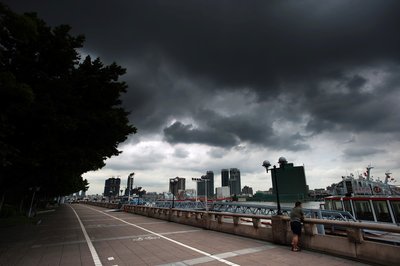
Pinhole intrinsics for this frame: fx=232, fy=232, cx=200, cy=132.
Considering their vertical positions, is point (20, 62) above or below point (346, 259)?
above

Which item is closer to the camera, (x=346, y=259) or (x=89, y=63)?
(x=346, y=259)

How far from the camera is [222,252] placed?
8750mm

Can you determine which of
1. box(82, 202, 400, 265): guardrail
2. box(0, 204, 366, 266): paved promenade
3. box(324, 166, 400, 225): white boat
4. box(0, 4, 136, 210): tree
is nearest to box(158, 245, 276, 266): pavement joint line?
box(0, 204, 366, 266): paved promenade

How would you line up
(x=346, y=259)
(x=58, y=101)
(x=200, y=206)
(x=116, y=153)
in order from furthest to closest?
1. (x=200, y=206)
2. (x=116, y=153)
3. (x=58, y=101)
4. (x=346, y=259)

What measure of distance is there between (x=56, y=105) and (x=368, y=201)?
22377 millimetres

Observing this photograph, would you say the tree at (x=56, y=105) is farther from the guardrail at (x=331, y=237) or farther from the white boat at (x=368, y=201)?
the white boat at (x=368, y=201)

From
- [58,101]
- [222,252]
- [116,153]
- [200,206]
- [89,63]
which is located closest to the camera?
[222,252]

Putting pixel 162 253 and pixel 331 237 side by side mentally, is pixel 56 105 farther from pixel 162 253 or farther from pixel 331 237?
pixel 331 237

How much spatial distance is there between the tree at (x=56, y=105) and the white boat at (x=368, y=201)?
19.0 m

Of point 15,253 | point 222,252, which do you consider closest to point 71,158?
point 15,253

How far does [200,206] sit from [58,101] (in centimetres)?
6077

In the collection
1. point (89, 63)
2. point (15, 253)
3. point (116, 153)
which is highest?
point (89, 63)

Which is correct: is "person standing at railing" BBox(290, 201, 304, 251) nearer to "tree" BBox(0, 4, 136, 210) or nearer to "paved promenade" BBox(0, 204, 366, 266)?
"paved promenade" BBox(0, 204, 366, 266)

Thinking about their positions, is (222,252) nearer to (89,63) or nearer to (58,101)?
(58,101)
